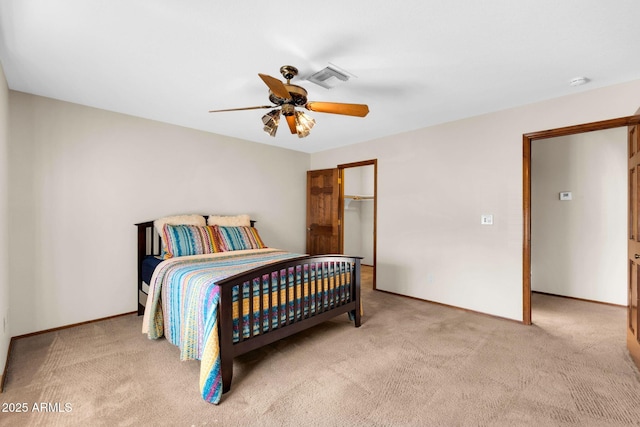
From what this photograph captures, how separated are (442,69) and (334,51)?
0.93 m

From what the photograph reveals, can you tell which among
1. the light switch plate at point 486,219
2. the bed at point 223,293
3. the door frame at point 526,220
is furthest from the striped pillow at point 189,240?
the door frame at point 526,220

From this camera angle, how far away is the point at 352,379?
2078 mm

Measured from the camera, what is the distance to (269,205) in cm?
490

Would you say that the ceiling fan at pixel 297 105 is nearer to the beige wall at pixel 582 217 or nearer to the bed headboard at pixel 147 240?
the bed headboard at pixel 147 240

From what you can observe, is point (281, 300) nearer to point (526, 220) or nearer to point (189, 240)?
point (189, 240)

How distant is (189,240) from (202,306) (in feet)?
4.91

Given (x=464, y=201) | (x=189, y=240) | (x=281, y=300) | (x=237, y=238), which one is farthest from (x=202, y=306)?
(x=464, y=201)

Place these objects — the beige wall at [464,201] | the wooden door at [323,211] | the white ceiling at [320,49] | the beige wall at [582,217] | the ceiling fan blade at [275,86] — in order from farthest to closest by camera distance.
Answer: the wooden door at [323,211] → the beige wall at [582,217] → the beige wall at [464,201] → the ceiling fan blade at [275,86] → the white ceiling at [320,49]

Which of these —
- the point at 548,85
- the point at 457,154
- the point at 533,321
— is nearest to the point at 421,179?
the point at 457,154

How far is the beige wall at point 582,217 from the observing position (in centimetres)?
379

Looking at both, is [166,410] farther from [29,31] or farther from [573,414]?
[29,31]

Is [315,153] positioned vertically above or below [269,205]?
above

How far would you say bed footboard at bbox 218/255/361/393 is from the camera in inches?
78.4

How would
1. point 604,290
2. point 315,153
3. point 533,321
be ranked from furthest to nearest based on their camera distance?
point 315,153 < point 604,290 < point 533,321
